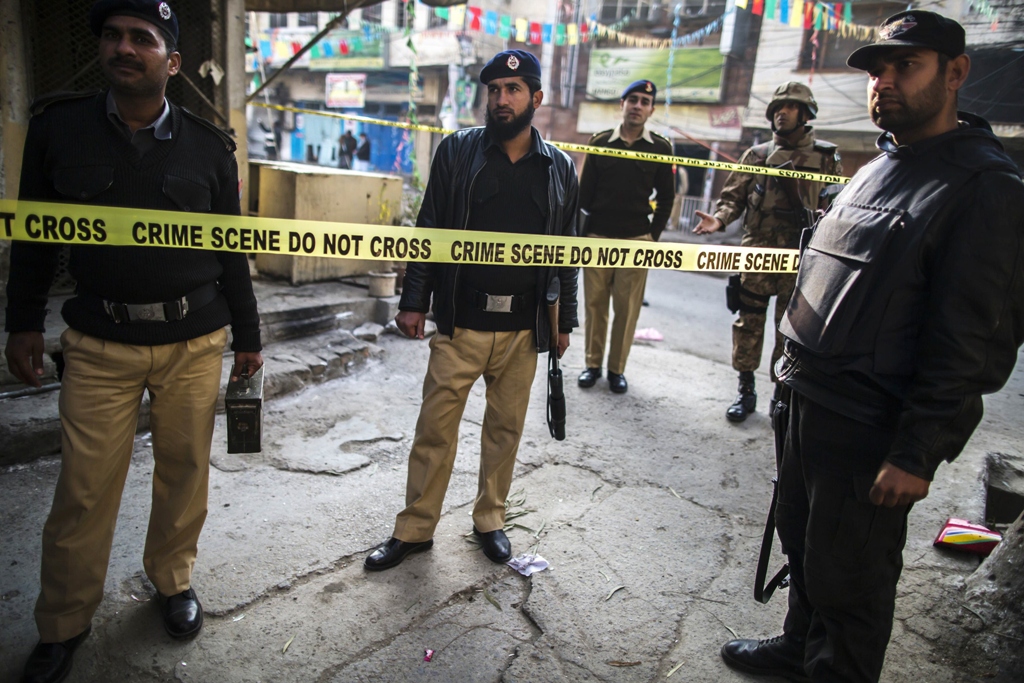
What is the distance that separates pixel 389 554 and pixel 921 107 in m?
2.44

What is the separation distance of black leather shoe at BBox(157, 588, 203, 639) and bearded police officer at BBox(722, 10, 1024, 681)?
80.6 inches

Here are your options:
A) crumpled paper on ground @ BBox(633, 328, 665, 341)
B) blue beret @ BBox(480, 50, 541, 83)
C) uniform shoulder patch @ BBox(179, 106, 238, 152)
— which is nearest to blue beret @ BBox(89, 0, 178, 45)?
uniform shoulder patch @ BBox(179, 106, 238, 152)

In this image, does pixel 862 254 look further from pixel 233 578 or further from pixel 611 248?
pixel 233 578

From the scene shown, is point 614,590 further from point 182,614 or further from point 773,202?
point 773,202

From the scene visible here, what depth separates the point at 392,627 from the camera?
2.39 metres

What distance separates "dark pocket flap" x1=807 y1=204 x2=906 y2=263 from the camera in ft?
5.86

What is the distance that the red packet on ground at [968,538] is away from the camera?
301 cm

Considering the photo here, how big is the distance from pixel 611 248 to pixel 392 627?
5.57 feet

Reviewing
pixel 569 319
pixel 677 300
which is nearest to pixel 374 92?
pixel 677 300

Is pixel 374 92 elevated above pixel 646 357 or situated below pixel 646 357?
above

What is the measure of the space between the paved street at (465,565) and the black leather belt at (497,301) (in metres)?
1.10

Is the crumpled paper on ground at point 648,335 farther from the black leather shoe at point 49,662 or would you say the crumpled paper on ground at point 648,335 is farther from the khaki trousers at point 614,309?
the black leather shoe at point 49,662

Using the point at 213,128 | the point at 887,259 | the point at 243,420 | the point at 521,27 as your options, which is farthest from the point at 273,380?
the point at 521,27

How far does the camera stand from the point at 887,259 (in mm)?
1775
